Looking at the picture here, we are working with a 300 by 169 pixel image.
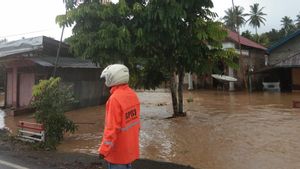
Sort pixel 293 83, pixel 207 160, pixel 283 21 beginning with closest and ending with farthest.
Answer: pixel 207 160 → pixel 293 83 → pixel 283 21

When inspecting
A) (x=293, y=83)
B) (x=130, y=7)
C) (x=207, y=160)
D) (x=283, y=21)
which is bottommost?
(x=207, y=160)

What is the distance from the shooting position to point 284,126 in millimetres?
13797

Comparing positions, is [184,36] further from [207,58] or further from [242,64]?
[242,64]

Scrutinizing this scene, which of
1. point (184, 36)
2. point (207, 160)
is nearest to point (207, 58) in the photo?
point (184, 36)

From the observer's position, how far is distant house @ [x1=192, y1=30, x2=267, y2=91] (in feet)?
115

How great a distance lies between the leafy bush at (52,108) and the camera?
1047cm

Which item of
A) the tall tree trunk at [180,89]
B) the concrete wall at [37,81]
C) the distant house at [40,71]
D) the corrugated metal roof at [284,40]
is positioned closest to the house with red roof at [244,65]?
the corrugated metal roof at [284,40]

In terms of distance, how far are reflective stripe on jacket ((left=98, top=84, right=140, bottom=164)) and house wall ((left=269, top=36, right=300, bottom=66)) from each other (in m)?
33.9

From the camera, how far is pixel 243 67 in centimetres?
3631

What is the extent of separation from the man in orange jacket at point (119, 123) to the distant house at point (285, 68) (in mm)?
30309

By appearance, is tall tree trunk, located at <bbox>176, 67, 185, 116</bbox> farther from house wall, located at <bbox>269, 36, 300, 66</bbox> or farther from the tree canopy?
house wall, located at <bbox>269, 36, 300, 66</bbox>

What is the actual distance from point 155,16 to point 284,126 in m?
5.93

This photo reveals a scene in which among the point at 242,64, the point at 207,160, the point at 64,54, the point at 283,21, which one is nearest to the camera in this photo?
the point at 207,160

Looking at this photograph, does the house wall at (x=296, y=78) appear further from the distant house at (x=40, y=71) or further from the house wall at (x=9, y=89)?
the house wall at (x=9, y=89)
